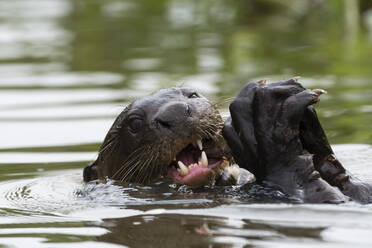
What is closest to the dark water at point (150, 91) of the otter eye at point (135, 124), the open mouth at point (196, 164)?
the open mouth at point (196, 164)

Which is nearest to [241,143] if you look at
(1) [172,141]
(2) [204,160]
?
(2) [204,160]

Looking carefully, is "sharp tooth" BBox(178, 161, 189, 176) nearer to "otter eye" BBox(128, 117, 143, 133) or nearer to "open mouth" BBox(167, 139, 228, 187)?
"open mouth" BBox(167, 139, 228, 187)

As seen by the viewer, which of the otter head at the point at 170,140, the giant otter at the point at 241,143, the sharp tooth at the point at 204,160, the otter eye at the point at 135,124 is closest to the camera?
the giant otter at the point at 241,143

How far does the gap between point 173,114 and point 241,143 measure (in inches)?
25.6

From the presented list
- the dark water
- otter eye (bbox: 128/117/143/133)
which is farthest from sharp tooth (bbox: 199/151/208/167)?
otter eye (bbox: 128/117/143/133)

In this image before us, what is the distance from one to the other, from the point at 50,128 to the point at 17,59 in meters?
5.12

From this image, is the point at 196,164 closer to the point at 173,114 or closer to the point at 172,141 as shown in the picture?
the point at 172,141

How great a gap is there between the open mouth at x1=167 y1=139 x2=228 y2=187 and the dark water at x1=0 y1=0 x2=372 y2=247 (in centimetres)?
8

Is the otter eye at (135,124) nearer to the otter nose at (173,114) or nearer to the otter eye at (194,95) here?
the otter nose at (173,114)

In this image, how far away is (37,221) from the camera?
15.4ft

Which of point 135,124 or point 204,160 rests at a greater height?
point 135,124

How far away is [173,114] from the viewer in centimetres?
514

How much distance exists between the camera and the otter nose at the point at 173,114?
5.12 meters

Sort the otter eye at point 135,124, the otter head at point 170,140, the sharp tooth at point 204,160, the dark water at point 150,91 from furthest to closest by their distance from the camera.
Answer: the otter eye at point 135,124
the otter head at point 170,140
the sharp tooth at point 204,160
the dark water at point 150,91
